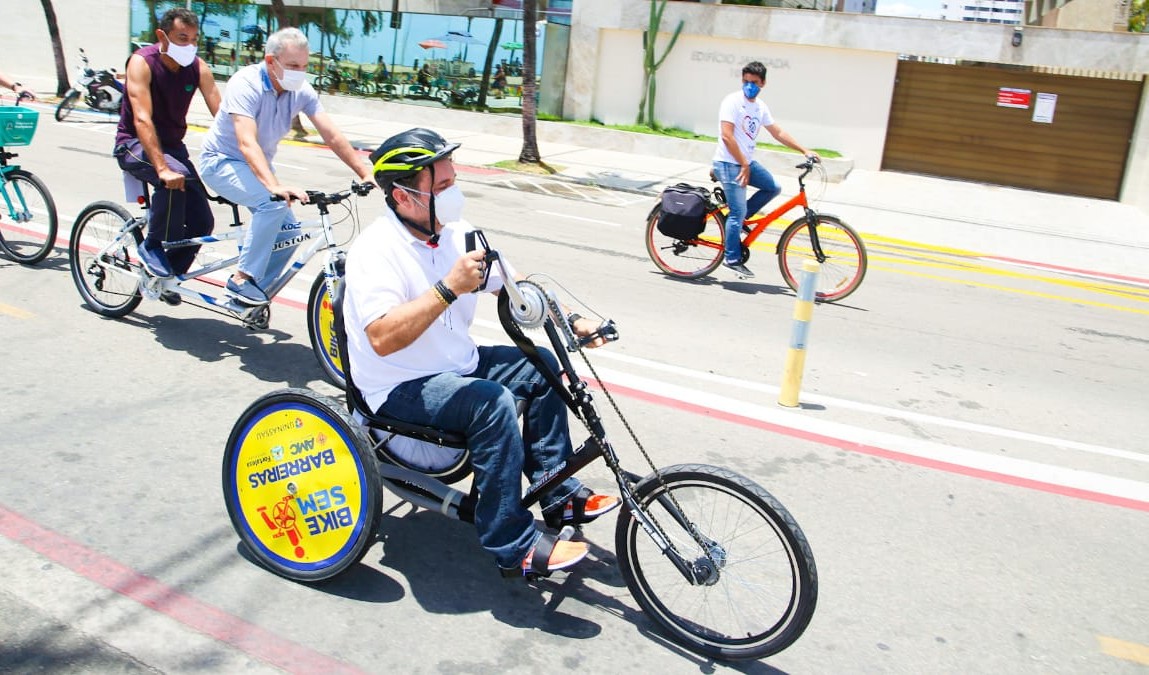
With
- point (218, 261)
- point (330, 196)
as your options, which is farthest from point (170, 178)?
point (330, 196)

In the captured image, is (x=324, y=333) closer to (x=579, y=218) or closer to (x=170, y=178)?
(x=170, y=178)

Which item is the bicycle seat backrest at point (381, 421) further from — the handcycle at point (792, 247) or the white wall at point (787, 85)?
the white wall at point (787, 85)

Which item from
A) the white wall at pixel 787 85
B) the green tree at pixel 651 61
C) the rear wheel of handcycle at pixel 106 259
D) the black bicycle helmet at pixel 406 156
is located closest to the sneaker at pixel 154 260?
the rear wheel of handcycle at pixel 106 259

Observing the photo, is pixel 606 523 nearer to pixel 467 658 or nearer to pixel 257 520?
pixel 467 658

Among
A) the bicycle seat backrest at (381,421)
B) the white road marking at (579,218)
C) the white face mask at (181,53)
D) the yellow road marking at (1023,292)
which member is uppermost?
the white face mask at (181,53)

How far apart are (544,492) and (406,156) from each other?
1.34 meters

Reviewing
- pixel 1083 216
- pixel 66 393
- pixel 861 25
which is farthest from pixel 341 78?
pixel 66 393

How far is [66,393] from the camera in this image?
17.4 ft

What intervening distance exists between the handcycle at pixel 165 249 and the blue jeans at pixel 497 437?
2042 mm

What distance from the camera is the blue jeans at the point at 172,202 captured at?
620 centimetres

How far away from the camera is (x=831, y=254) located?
9.00m

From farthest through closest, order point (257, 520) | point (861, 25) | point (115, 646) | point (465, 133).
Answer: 1. point (465, 133)
2. point (861, 25)
3. point (257, 520)
4. point (115, 646)

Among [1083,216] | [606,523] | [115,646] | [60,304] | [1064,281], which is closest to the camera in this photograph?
[115,646]

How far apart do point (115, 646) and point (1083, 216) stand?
18.5m
